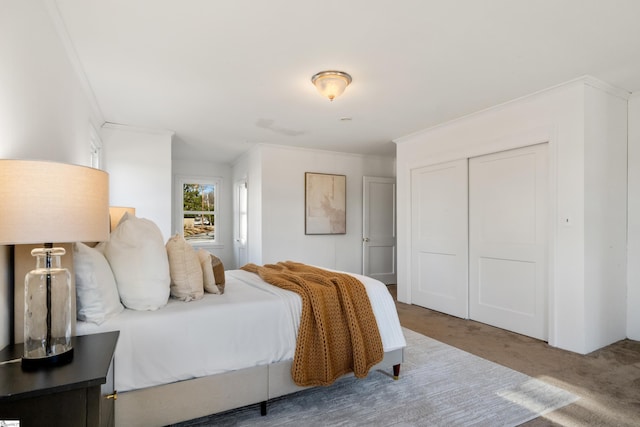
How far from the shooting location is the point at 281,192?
18.3 feet

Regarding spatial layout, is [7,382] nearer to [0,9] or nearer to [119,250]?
[119,250]

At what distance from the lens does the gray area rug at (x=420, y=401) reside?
80.1 inches

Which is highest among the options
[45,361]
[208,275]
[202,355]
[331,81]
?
[331,81]

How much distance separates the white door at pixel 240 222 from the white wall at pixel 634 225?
509 cm

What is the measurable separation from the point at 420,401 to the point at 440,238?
2.56 meters

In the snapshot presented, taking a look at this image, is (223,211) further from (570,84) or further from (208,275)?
(570,84)

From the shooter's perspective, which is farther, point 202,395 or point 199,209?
point 199,209

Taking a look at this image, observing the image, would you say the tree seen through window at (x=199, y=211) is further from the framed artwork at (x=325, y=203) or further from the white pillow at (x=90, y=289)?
the white pillow at (x=90, y=289)


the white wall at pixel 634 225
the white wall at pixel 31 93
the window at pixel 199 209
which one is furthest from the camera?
the window at pixel 199 209

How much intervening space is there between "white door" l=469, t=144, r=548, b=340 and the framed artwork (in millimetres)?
2331

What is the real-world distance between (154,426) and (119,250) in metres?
0.92

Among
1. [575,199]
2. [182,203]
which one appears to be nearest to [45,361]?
[575,199]

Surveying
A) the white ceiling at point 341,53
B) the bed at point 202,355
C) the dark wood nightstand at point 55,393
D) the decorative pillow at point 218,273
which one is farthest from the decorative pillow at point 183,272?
the white ceiling at point 341,53

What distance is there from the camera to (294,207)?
18.6ft
